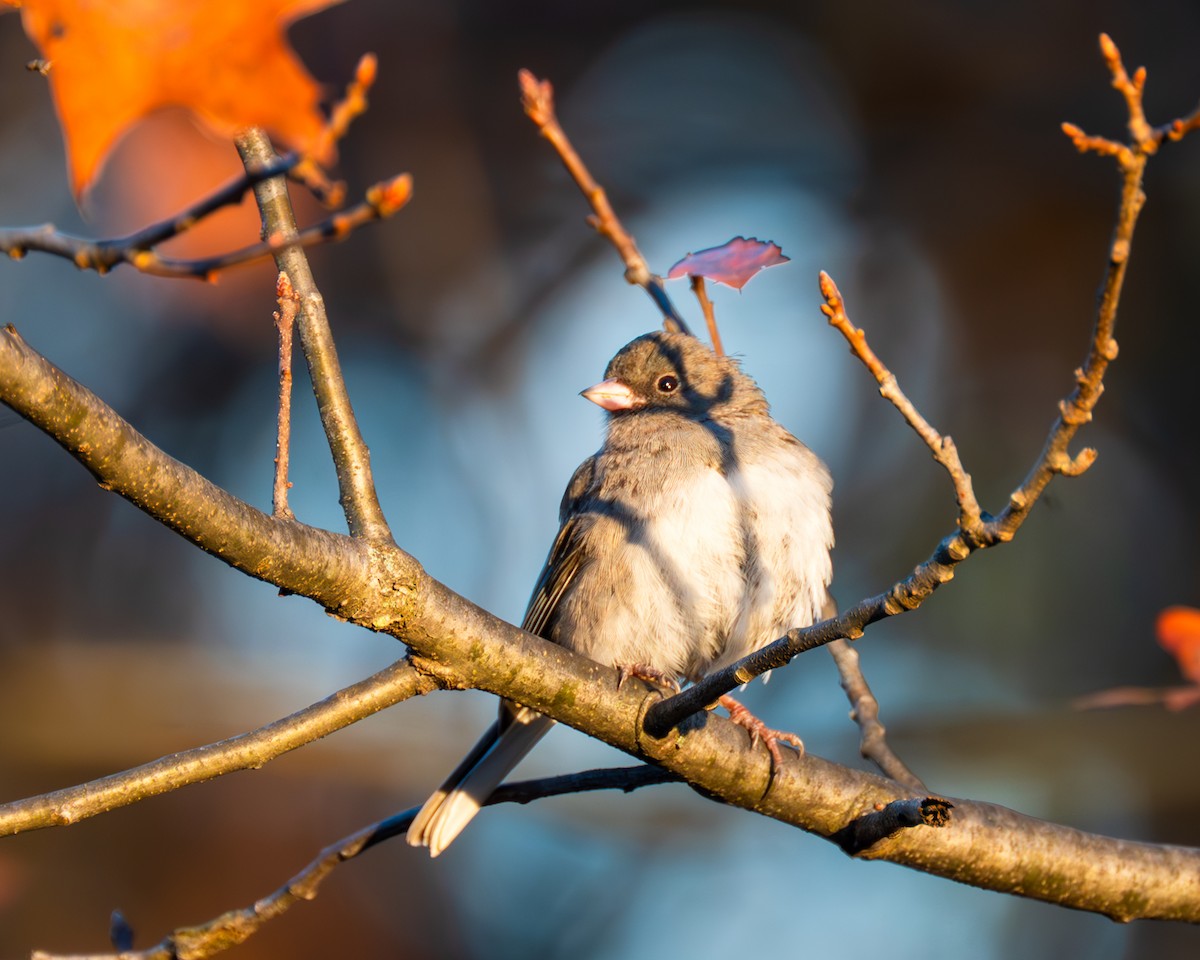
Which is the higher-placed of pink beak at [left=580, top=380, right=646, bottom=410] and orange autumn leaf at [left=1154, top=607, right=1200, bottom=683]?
pink beak at [left=580, top=380, right=646, bottom=410]

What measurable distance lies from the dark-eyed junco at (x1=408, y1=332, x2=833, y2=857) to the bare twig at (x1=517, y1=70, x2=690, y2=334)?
0.47m

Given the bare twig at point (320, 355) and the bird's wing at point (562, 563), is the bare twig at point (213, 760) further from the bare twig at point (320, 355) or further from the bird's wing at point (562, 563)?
the bird's wing at point (562, 563)

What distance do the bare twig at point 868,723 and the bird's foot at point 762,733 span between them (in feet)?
0.76

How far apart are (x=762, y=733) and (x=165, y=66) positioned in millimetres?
1772

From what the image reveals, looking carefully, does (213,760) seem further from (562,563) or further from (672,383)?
(672,383)

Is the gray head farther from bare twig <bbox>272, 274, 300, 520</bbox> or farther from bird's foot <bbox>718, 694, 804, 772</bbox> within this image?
bare twig <bbox>272, 274, 300, 520</bbox>

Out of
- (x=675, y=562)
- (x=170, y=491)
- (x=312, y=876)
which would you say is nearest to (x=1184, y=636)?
(x=675, y=562)

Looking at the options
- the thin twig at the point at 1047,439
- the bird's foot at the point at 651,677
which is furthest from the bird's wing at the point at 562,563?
the thin twig at the point at 1047,439

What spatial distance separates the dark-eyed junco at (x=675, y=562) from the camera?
10.3 ft

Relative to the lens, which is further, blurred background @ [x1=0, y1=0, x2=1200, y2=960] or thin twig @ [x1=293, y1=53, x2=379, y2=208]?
blurred background @ [x1=0, y1=0, x2=1200, y2=960]

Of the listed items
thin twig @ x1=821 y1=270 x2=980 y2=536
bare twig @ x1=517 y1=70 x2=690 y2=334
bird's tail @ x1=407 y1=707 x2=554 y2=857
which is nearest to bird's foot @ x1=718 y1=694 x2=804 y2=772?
bird's tail @ x1=407 y1=707 x2=554 y2=857

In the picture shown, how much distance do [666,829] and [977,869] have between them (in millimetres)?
3551

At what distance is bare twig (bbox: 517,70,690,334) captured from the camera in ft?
7.22

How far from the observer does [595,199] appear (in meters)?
2.45
